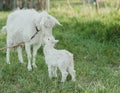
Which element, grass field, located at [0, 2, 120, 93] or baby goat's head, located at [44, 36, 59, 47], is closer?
grass field, located at [0, 2, 120, 93]

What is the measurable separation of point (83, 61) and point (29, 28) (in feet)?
5.81

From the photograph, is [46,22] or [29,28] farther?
[29,28]

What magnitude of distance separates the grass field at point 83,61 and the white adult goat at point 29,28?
44cm

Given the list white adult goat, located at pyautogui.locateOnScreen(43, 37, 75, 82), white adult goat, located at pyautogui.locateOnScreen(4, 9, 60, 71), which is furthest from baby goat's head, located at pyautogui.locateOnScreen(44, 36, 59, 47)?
white adult goat, located at pyautogui.locateOnScreen(4, 9, 60, 71)

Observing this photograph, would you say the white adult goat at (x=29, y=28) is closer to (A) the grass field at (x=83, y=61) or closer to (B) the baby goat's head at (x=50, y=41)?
(B) the baby goat's head at (x=50, y=41)

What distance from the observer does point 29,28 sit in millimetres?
7719

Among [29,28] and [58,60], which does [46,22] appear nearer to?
[29,28]

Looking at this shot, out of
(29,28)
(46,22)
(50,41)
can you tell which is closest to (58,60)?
(50,41)

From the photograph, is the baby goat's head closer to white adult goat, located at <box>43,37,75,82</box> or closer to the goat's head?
white adult goat, located at <box>43,37,75,82</box>

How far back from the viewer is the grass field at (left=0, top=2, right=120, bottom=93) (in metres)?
6.93

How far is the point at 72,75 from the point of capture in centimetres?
703

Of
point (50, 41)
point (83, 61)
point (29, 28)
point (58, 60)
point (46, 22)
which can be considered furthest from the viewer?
point (83, 61)

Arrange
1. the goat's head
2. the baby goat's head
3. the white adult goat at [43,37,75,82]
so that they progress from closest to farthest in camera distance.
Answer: the white adult goat at [43,37,75,82]
the baby goat's head
the goat's head

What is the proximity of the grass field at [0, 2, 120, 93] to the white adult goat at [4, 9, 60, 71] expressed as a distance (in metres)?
0.44
